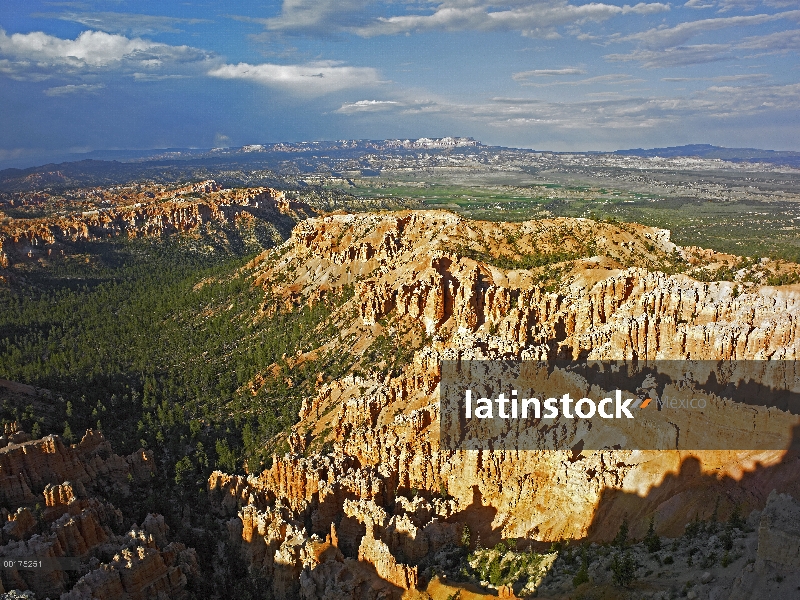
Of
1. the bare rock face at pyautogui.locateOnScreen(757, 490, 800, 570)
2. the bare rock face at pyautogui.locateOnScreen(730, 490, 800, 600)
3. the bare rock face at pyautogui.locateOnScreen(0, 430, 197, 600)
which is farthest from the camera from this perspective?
the bare rock face at pyautogui.locateOnScreen(0, 430, 197, 600)

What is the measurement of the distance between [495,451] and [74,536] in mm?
24921

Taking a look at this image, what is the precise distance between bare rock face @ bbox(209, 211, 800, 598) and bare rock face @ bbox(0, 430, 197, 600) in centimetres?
623

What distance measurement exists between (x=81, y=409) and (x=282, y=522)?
1239 inches

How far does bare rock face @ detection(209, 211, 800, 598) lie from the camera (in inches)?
1260

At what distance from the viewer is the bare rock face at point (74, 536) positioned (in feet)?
95.5

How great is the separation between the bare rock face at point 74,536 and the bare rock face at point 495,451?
6228 mm

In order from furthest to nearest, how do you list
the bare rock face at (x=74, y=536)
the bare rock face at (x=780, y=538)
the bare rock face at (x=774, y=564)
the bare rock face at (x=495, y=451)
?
1. the bare rock face at (x=495, y=451)
2. the bare rock face at (x=74, y=536)
3. the bare rock face at (x=780, y=538)
4. the bare rock face at (x=774, y=564)

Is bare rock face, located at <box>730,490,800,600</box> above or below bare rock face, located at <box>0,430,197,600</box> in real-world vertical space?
above

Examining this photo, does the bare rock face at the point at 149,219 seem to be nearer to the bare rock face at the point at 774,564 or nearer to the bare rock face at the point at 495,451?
the bare rock face at the point at 495,451

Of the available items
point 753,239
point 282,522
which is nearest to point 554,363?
point 282,522

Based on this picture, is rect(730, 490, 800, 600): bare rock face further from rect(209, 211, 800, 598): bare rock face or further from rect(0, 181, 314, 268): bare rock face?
rect(0, 181, 314, 268): bare rock face

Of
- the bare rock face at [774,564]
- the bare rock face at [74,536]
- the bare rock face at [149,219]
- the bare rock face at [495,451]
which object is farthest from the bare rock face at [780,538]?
the bare rock face at [149,219]

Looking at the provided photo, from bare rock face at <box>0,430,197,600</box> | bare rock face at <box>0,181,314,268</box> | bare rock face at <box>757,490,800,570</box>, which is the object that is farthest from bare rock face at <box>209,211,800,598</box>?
bare rock face at <box>0,181,314,268</box>

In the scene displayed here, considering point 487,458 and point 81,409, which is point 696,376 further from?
point 81,409
